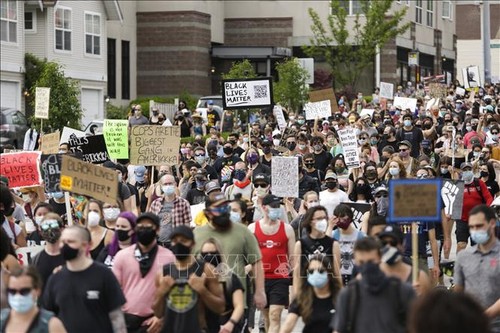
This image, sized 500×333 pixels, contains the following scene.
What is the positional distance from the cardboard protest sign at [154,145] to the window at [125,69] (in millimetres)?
41579

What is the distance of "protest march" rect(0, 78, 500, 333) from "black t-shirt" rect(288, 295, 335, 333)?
0.03ft

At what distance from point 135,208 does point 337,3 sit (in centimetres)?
4274

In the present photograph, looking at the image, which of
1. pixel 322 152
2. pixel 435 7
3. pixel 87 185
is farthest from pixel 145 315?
pixel 435 7

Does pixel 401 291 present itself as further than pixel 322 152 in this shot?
No

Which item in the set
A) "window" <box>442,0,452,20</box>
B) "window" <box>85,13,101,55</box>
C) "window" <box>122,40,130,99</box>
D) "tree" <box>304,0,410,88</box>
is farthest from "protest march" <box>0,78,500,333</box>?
"window" <box>442,0,452,20</box>

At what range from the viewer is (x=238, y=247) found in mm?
11469

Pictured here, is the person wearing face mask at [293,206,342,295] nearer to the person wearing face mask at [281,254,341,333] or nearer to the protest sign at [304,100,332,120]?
the person wearing face mask at [281,254,341,333]

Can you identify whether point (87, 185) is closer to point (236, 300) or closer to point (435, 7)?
point (236, 300)

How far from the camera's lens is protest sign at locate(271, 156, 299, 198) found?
16.7 m

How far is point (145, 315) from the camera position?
34.0 feet

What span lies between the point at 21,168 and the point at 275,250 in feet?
15.6

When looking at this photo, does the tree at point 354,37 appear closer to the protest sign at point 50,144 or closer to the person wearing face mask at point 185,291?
the protest sign at point 50,144

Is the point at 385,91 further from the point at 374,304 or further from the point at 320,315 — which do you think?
the point at 374,304

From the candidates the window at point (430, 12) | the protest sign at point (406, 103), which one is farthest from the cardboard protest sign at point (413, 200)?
the window at point (430, 12)
